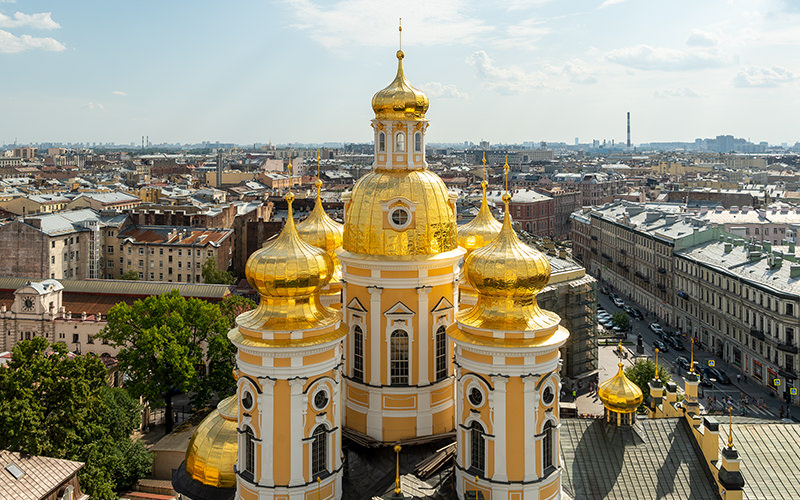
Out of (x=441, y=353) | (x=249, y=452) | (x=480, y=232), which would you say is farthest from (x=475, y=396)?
(x=480, y=232)

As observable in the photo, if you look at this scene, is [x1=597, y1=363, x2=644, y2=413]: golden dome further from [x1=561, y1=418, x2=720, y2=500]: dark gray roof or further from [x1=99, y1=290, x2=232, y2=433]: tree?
[x1=99, y1=290, x2=232, y2=433]: tree


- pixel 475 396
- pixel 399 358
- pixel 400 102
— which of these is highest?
pixel 400 102

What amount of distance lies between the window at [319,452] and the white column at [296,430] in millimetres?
488

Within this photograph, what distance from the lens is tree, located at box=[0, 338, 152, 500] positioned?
35219mm

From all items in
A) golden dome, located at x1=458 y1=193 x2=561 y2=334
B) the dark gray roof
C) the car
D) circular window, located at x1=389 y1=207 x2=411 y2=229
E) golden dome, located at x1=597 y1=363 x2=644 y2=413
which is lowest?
the car

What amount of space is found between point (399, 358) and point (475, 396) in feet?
13.7

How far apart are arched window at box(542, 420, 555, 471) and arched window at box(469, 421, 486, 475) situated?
192cm

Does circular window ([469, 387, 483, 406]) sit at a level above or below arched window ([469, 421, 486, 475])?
above

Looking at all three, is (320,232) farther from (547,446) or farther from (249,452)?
(547,446)

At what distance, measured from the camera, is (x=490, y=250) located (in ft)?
76.0

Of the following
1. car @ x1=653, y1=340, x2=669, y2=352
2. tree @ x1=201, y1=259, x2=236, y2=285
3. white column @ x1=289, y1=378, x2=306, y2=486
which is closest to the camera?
white column @ x1=289, y1=378, x2=306, y2=486

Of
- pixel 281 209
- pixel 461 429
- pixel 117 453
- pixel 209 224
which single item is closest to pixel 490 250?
pixel 461 429

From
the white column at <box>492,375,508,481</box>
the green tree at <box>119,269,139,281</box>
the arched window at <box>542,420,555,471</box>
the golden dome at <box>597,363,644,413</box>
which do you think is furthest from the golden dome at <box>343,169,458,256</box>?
the green tree at <box>119,269,139,281</box>

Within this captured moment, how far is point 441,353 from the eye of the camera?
86.9 feet
